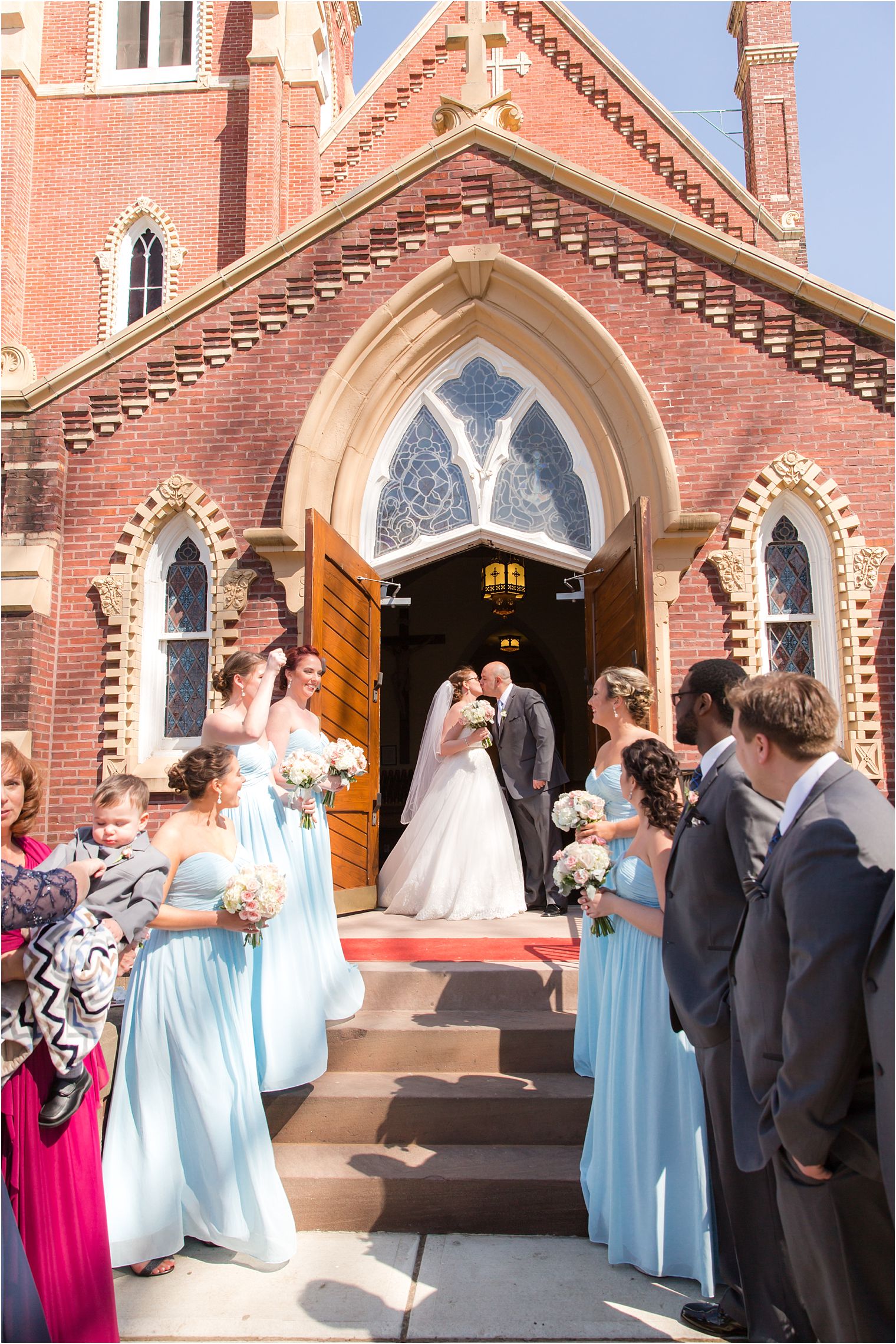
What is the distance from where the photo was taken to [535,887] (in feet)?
26.2

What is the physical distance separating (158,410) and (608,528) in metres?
4.43

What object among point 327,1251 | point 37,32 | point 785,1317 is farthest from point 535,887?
point 37,32

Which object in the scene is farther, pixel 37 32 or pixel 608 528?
pixel 37 32

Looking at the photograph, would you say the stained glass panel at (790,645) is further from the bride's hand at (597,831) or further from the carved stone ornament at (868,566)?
the bride's hand at (597,831)

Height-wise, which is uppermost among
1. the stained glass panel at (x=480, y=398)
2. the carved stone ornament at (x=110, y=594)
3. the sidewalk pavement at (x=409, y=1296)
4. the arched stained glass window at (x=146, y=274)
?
the arched stained glass window at (x=146, y=274)

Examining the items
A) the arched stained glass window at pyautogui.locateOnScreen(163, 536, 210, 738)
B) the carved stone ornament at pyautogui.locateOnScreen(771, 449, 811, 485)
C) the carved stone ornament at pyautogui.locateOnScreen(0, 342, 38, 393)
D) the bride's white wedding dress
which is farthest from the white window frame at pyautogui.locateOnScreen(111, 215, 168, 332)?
the bride's white wedding dress

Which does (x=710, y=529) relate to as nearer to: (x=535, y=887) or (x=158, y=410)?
(x=535, y=887)

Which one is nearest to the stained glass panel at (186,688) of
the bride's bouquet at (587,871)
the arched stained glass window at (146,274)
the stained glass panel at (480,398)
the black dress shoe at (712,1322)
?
the stained glass panel at (480,398)

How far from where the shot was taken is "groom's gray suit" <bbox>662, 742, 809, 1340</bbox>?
116 inches

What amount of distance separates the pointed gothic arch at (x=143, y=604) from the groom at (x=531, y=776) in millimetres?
2491

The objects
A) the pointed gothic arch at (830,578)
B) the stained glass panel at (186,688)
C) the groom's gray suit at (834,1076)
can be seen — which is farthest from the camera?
the stained glass panel at (186,688)

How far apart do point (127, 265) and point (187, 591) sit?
10150 millimetres

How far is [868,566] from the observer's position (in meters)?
8.01

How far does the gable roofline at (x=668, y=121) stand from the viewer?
49.9 feet
